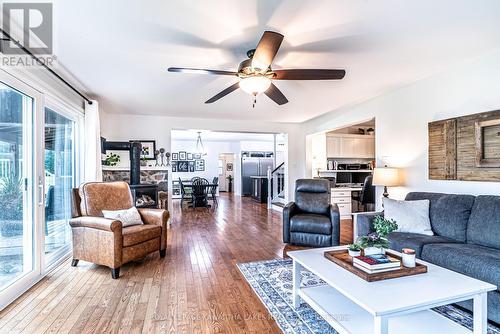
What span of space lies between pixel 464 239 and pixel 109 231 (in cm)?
358

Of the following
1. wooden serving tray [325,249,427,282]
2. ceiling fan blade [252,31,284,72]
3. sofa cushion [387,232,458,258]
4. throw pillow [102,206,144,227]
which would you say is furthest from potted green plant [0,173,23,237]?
sofa cushion [387,232,458,258]

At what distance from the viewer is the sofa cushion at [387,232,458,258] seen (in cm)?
254

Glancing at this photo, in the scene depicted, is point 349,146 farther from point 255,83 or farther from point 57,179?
point 57,179

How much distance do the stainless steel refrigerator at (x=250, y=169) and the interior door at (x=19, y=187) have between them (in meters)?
8.58

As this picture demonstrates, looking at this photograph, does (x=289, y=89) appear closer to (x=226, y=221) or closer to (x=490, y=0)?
(x=490, y=0)

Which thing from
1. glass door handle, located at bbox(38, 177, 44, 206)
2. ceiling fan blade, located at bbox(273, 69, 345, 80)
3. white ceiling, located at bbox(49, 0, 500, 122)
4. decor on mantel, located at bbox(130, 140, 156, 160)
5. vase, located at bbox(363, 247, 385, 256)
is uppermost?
white ceiling, located at bbox(49, 0, 500, 122)

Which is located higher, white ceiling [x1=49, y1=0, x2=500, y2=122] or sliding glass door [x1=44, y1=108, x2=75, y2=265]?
white ceiling [x1=49, y1=0, x2=500, y2=122]

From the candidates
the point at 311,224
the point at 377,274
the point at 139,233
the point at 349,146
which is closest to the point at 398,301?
the point at 377,274

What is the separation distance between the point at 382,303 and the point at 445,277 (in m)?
0.64

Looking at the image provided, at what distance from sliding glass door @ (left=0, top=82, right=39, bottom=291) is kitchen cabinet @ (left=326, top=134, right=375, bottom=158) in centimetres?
564

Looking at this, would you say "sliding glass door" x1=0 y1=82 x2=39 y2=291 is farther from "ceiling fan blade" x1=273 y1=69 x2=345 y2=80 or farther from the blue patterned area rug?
"ceiling fan blade" x1=273 y1=69 x2=345 y2=80

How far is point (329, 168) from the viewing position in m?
6.59

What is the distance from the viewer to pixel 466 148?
10.1 feet

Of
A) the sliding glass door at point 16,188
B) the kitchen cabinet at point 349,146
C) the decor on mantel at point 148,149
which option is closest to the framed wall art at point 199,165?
the decor on mantel at point 148,149
